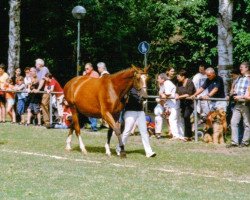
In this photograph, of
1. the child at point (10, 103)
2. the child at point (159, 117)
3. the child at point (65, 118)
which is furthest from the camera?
the child at point (10, 103)

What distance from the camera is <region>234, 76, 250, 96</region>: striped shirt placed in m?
19.6

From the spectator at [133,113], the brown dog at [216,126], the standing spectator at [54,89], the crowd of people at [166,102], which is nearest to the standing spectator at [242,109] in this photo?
the crowd of people at [166,102]

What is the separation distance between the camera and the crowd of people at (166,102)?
19.6m

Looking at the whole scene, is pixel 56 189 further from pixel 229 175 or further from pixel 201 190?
pixel 229 175

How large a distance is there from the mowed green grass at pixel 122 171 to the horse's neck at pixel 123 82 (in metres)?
1.53

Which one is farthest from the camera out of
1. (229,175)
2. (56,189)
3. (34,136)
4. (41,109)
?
(41,109)

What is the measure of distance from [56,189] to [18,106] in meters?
15.8

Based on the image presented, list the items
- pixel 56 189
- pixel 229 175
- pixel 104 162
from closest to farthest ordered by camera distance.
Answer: pixel 56 189 < pixel 229 175 < pixel 104 162

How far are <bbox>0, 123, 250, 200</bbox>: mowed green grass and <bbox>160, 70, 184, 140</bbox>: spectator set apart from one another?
0.74m

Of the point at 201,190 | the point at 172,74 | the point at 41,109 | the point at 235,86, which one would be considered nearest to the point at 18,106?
the point at 41,109

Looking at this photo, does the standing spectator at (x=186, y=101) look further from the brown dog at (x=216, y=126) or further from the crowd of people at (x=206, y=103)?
the brown dog at (x=216, y=126)

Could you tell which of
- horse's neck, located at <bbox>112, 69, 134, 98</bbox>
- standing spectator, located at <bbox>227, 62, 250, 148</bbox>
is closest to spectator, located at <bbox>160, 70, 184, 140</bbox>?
standing spectator, located at <bbox>227, 62, 250, 148</bbox>

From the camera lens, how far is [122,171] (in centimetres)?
1461

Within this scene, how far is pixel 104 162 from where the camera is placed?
53.4 feet
